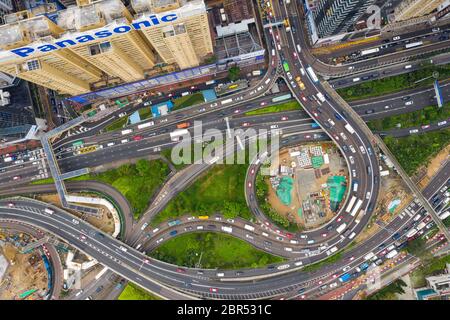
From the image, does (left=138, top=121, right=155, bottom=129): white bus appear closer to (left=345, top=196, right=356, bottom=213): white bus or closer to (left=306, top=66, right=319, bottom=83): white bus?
(left=306, top=66, right=319, bottom=83): white bus

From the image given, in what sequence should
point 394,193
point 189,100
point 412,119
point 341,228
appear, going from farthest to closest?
point 189,100, point 394,193, point 412,119, point 341,228

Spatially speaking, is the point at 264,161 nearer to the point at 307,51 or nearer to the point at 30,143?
the point at 307,51

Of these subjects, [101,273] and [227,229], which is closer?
[227,229]

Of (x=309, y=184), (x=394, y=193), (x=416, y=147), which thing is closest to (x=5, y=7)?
(x=309, y=184)

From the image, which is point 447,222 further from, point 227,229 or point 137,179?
point 137,179

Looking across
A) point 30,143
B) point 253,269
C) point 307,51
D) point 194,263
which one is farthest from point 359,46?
point 30,143

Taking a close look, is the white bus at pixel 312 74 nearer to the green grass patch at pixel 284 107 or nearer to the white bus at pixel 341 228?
the green grass patch at pixel 284 107

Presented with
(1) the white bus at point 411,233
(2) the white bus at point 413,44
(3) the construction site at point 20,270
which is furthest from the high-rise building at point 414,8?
(3) the construction site at point 20,270

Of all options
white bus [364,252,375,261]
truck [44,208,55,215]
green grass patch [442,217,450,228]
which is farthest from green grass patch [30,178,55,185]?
green grass patch [442,217,450,228]
